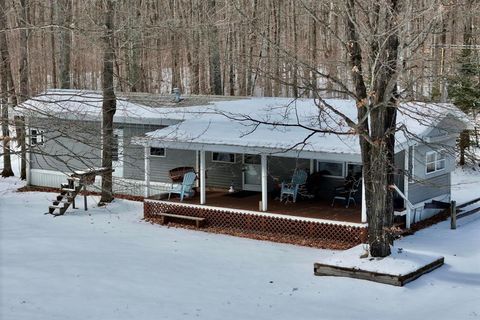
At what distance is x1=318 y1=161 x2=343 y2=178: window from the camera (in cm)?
2000

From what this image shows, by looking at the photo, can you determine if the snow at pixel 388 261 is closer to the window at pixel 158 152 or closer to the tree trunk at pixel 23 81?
the tree trunk at pixel 23 81

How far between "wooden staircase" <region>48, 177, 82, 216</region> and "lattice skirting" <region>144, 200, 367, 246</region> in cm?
243

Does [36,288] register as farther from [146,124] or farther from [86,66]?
[86,66]

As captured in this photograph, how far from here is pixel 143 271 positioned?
14.4 metres

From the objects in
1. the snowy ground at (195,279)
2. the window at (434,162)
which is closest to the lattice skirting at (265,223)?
the snowy ground at (195,279)

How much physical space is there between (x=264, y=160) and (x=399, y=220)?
3945 millimetres

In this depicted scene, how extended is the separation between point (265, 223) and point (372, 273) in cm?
485

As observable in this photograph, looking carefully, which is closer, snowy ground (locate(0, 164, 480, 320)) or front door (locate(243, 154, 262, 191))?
snowy ground (locate(0, 164, 480, 320))

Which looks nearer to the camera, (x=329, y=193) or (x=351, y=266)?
(x=351, y=266)

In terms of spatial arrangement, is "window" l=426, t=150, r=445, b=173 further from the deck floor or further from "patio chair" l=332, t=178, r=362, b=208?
the deck floor

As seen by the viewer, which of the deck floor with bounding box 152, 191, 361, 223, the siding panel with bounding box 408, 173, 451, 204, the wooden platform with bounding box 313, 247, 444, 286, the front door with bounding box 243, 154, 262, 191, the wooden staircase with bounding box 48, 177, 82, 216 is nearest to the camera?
the wooden platform with bounding box 313, 247, 444, 286

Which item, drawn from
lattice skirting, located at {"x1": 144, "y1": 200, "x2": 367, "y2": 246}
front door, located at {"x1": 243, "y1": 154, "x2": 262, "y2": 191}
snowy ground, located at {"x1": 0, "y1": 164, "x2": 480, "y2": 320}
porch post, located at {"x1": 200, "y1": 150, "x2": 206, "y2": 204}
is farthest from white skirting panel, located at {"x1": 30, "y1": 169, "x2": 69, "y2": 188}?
porch post, located at {"x1": 200, "y1": 150, "x2": 206, "y2": 204}

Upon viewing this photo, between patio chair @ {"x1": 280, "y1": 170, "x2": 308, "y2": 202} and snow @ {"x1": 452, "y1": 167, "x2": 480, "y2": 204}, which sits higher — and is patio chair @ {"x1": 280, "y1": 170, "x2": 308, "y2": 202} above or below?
above

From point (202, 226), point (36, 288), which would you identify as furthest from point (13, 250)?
point (202, 226)
